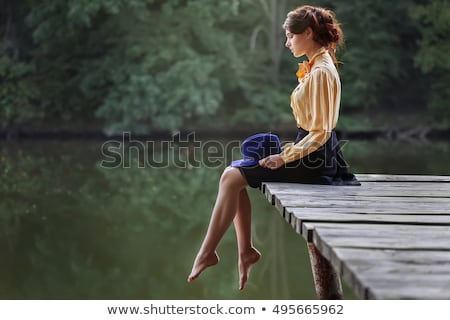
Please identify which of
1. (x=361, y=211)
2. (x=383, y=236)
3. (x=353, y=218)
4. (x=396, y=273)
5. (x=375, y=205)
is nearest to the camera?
(x=396, y=273)

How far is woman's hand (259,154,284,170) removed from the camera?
3.09 m

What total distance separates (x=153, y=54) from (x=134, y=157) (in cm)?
323

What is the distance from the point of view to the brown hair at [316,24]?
122 inches

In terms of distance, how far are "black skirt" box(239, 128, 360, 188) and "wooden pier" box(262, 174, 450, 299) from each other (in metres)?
0.04

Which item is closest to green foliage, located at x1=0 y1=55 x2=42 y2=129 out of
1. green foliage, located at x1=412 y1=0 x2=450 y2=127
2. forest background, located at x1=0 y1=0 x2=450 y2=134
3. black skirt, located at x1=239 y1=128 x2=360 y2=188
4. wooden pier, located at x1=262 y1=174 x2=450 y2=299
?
forest background, located at x1=0 y1=0 x2=450 y2=134

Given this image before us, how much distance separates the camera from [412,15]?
14125mm

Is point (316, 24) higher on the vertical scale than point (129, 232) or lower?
higher

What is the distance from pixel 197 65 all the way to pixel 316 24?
33.5ft

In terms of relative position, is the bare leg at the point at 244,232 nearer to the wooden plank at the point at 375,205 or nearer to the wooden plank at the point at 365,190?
the wooden plank at the point at 365,190

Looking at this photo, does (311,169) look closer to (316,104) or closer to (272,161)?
(272,161)

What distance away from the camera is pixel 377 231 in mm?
2346

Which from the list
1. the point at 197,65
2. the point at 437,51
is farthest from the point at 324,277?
the point at 437,51

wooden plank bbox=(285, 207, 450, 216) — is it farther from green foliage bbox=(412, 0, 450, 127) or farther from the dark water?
green foliage bbox=(412, 0, 450, 127)
